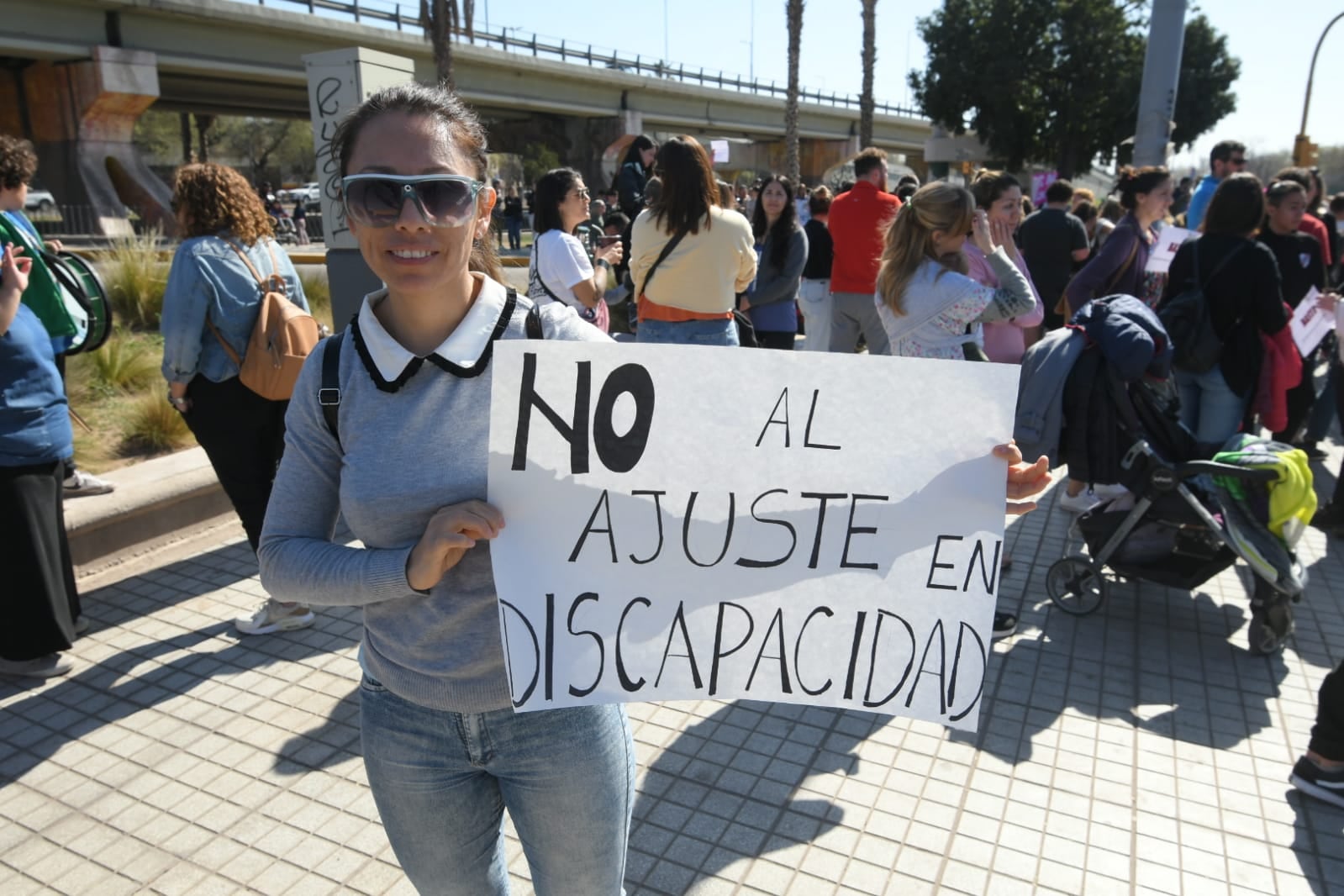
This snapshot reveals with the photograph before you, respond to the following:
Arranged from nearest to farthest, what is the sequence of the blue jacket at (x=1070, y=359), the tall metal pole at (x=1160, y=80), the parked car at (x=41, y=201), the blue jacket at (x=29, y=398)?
the blue jacket at (x=29, y=398)
the blue jacket at (x=1070, y=359)
the tall metal pole at (x=1160, y=80)
the parked car at (x=41, y=201)

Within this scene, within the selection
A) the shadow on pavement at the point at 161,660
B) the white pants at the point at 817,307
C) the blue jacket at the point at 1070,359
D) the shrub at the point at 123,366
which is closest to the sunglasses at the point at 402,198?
the shadow on pavement at the point at 161,660

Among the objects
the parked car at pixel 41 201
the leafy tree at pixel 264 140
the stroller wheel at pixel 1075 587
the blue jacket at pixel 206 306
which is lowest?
the stroller wheel at pixel 1075 587

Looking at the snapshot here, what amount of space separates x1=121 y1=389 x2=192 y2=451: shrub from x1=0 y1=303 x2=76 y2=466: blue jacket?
2532 millimetres

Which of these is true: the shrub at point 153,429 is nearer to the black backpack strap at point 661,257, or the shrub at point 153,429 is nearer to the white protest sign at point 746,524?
the black backpack strap at point 661,257

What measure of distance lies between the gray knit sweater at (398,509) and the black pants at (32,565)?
275 centimetres

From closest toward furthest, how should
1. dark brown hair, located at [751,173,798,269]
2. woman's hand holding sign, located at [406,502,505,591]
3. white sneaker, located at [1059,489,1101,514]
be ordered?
woman's hand holding sign, located at [406,502,505,591]
white sneaker, located at [1059,489,1101,514]
dark brown hair, located at [751,173,798,269]

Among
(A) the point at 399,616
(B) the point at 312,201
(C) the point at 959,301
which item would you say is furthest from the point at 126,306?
(B) the point at 312,201

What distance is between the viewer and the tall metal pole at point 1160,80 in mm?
10234

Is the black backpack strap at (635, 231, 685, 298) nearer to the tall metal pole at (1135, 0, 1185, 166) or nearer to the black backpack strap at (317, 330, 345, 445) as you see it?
the black backpack strap at (317, 330, 345, 445)

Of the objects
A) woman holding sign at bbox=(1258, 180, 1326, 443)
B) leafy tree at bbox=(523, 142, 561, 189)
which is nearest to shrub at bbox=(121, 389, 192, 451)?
woman holding sign at bbox=(1258, 180, 1326, 443)

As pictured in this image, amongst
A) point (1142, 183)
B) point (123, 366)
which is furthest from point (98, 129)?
point (1142, 183)

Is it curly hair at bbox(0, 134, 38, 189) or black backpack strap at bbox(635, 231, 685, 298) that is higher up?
curly hair at bbox(0, 134, 38, 189)

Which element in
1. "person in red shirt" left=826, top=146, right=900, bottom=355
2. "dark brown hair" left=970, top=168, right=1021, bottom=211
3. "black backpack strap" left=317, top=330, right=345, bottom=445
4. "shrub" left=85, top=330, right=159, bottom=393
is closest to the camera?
"black backpack strap" left=317, top=330, right=345, bottom=445

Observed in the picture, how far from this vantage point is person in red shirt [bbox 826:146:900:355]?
257 inches
